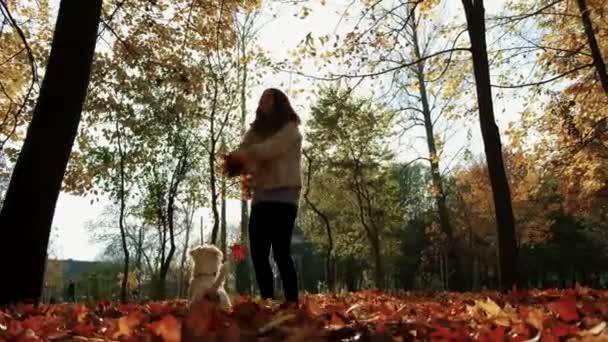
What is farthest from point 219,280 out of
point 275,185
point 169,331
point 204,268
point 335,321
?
point 169,331

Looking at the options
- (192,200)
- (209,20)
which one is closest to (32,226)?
(209,20)

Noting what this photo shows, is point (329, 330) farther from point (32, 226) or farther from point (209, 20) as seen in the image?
point (209, 20)

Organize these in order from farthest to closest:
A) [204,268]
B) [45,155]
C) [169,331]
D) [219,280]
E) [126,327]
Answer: [45,155] < [204,268] < [219,280] < [126,327] < [169,331]

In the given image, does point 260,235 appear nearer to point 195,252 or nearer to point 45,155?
point 195,252

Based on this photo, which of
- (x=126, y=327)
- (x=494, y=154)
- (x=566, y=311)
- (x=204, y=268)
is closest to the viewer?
(x=126, y=327)

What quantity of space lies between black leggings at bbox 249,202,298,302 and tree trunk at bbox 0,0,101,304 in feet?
6.10

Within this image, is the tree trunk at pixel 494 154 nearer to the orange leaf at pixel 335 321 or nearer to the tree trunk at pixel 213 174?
the orange leaf at pixel 335 321

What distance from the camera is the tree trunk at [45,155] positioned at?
5285 mm

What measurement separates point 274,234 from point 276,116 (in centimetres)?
105

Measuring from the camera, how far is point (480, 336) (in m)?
1.93

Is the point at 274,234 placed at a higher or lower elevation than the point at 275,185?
lower

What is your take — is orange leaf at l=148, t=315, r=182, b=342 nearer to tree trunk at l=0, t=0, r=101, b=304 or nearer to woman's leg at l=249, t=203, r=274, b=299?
woman's leg at l=249, t=203, r=274, b=299

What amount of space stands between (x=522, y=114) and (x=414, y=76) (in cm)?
408

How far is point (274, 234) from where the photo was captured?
17.3 feet
